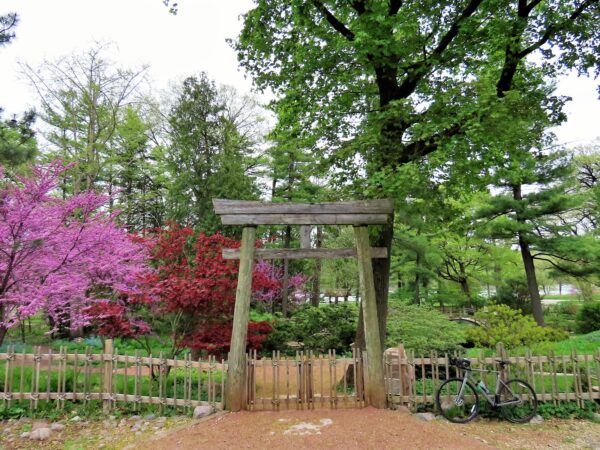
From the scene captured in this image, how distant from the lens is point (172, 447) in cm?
441

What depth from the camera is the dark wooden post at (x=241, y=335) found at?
5.50 m

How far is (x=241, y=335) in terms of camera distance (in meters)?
5.71

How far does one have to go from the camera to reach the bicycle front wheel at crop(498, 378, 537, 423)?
17.8 ft

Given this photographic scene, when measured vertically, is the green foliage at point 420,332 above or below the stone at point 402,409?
above

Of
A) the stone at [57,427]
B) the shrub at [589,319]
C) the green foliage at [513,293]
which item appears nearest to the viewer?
the stone at [57,427]

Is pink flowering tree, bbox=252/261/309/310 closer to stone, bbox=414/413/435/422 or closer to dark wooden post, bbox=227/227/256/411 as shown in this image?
dark wooden post, bbox=227/227/256/411

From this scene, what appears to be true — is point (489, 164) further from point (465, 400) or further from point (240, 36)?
point (240, 36)

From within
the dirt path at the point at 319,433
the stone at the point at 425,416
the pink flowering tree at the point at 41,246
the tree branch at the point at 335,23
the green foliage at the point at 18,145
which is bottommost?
the stone at the point at 425,416

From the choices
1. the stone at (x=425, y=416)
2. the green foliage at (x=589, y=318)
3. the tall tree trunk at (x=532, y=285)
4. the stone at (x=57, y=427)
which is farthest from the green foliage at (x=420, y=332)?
the green foliage at (x=589, y=318)

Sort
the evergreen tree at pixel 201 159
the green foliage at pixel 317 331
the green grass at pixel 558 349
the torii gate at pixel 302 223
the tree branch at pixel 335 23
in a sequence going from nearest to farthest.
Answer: the torii gate at pixel 302 223, the green grass at pixel 558 349, the tree branch at pixel 335 23, the green foliage at pixel 317 331, the evergreen tree at pixel 201 159

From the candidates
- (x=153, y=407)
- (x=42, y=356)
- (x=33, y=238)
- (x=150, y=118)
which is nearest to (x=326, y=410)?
(x=153, y=407)

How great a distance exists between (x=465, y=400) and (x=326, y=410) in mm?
2285

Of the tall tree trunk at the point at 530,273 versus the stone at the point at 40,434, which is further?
the tall tree trunk at the point at 530,273

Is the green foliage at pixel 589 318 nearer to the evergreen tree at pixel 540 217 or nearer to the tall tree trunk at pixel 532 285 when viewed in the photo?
the evergreen tree at pixel 540 217
